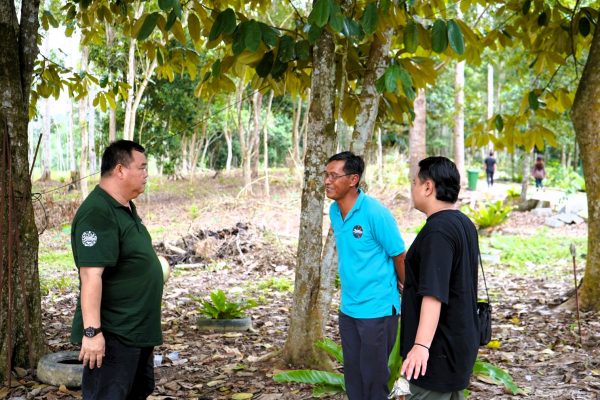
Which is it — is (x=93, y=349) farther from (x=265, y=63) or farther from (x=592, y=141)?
(x=592, y=141)

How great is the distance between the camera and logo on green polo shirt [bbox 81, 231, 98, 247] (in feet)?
9.37

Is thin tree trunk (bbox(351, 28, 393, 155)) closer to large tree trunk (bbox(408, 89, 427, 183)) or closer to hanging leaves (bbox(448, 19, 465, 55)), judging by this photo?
hanging leaves (bbox(448, 19, 465, 55))

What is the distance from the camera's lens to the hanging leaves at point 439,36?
3.79m

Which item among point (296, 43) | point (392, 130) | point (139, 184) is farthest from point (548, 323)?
point (392, 130)

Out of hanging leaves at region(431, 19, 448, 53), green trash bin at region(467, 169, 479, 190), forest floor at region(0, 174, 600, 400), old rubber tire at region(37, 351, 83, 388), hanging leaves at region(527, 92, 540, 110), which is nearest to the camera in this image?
hanging leaves at region(431, 19, 448, 53)

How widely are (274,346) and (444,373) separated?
3.20m

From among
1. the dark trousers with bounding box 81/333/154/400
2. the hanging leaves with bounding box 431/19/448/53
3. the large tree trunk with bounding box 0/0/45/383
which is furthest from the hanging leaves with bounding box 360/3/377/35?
the large tree trunk with bounding box 0/0/45/383

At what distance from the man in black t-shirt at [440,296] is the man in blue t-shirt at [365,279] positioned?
71 centimetres

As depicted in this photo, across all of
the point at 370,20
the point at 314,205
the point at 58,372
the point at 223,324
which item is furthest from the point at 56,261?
the point at 370,20

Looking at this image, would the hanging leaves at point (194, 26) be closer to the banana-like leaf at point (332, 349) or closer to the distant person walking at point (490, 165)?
the banana-like leaf at point (332, 349)

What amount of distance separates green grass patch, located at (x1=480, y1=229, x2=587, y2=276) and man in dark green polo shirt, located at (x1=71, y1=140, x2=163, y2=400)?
781cm

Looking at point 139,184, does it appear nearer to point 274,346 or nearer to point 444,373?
point 444,373

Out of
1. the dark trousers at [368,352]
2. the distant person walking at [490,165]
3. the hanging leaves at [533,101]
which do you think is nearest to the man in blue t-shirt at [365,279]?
the dark trousers at [368,352]

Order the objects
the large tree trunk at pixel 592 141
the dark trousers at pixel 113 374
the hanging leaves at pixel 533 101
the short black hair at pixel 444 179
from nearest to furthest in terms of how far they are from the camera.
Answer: the short black hair at pixel 444 179
the dark trousers at pixel 113 374
the hanging leaves at pixel 533 101
the large tree trunk at pixel 592 141
